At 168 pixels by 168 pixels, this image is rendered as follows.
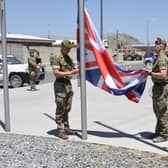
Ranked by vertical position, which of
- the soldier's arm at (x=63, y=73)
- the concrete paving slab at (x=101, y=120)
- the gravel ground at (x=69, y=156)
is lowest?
the concrete paving slab at (x=101, y=120)

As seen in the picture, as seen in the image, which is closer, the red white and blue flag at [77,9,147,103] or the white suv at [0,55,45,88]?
the red white and blue flag at [77,9,147,103]

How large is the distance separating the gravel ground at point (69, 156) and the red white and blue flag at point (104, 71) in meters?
1.22

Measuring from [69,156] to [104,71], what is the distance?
2156mm

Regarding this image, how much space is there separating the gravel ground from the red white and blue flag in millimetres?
1224

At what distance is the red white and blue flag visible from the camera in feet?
26.4

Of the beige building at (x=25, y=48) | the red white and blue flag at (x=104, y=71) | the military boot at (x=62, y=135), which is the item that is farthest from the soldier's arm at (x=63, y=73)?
the beige building at (x=25, y=48)

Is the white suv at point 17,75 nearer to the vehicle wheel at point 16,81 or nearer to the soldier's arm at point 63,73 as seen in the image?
the vehicle wheel at point 16,81

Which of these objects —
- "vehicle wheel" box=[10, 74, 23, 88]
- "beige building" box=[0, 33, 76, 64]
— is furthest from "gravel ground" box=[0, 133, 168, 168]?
"beige building" box=[0, 33, 76, 64]

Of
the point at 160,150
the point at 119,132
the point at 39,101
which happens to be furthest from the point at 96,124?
the point at 39,101

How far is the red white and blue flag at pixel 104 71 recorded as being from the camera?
8.05m

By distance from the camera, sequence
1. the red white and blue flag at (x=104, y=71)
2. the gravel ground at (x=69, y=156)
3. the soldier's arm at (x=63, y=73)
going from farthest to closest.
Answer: the red white and blue flag at (x=104, y=71) < the soldier's arm at (x=63, y=73) < the gravel ground at (x=69, y=156)

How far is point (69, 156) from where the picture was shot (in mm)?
6527

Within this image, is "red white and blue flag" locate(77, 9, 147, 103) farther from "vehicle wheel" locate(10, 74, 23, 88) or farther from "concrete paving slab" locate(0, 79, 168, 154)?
"vehicle wheel" locate(10, 74, 23, 88)

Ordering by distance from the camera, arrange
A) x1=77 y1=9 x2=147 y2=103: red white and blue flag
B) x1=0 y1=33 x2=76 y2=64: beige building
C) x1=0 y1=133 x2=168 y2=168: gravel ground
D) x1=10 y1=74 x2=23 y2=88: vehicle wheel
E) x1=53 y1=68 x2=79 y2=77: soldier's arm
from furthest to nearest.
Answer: x1=0 y1=33 x2=76 y2=64: beige building
x1=10 y1=74 x2=23 y2=88: vehicle wheel
x1=77 y1=9 x2=147 y2=103: red white and blue flag
x1=53 y1=68 x2=79 y2=77: soldier's arm
x1=0 y1=133 x2=168 y2=168: gravel ground
